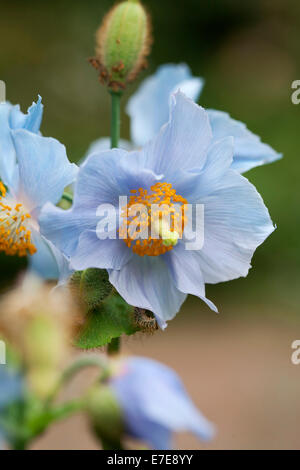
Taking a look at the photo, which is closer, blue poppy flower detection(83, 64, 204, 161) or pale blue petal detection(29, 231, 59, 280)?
pale blue petal detection(29, 231, 59, 280)

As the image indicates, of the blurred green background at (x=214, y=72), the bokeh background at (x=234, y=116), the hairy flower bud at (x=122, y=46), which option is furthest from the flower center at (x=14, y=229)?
the blurred green background at (x=214, y=72)

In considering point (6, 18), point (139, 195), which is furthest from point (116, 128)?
point (6, 18)

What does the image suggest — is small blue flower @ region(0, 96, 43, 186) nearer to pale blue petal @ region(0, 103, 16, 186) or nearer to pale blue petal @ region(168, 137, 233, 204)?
pale blue petal @ region(0, 103, 16, 186)

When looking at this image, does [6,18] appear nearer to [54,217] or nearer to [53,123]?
[53,123]

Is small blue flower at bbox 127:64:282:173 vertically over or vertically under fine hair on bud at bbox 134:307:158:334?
over

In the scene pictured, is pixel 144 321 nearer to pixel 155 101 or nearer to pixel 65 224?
pixel 65 224

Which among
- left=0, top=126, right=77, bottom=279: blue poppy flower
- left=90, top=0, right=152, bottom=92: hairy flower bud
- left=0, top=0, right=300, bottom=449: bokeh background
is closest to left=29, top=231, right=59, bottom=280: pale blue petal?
left=0, top=126, right=77, bottom=279: blue poppy flower

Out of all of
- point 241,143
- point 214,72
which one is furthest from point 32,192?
point 214,72
